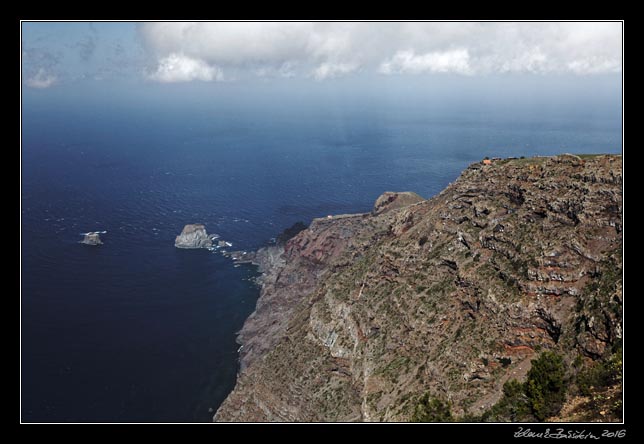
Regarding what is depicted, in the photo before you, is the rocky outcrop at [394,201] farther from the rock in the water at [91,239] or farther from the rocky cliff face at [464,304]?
the rock in the water at [91,239]

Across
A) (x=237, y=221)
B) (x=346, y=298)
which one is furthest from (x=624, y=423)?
(x=237, y=221)

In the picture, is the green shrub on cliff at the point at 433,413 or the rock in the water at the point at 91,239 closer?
the green shrub on cliff at the point at 433,413

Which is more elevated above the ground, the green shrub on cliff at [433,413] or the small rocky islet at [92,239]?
the small rocky islet at [92,239]

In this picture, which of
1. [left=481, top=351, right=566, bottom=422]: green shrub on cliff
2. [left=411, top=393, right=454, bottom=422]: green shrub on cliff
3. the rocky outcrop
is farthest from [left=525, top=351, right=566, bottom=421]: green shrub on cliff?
the rocky outcrop

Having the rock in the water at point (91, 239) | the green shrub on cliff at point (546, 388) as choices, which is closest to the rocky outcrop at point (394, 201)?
the green shrub on cliff at point (546, 388)

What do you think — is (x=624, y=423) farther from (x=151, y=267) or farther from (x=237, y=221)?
(x=237, y=221)

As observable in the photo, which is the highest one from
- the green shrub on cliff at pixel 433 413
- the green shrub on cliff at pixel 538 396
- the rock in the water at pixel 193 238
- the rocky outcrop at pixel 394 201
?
the rocky outcrop at pixel 394 201

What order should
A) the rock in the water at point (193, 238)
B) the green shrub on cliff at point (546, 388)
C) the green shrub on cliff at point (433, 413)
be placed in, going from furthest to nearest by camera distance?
the rock in the water at point (193, 238)
the green shrub on cliff at point (433, 413)
the green shrub on cliff at point (546, 388)
